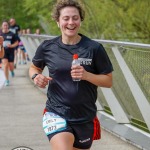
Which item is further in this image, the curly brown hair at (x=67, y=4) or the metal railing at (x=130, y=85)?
the metal railing at (x=130, y=85)

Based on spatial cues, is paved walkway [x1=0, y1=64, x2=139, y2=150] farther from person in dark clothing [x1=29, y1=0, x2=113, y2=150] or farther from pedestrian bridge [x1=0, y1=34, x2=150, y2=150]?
person in dark clothing [x1=29, y1=0, x2=113, y2=150]

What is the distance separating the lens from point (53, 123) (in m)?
4.38

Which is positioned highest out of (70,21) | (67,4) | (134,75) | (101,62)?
(67,4)

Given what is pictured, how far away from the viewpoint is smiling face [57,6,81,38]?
14.6 ft

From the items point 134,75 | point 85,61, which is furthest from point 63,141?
point 134,75

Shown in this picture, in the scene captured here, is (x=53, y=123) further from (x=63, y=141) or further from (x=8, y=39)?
(x=8, y=39)

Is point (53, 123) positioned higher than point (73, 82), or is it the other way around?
point (73, 82)

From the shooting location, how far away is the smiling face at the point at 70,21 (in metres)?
4.45

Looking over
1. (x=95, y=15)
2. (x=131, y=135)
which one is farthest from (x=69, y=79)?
(x=95, y=15)

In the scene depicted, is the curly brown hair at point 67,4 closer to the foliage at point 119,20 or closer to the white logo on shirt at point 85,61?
the white logo on shirt at point 85,61

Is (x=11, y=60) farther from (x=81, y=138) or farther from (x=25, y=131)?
(x=81, y=138)

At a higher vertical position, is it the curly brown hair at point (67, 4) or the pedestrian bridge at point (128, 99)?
the curly brown hair at point (67, 4)

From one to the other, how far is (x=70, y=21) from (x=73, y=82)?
1.59ft

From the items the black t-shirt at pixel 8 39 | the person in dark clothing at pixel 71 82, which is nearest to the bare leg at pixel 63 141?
the person in dark clothing at pixel 71 82
